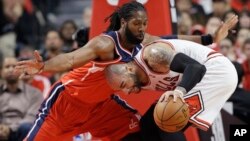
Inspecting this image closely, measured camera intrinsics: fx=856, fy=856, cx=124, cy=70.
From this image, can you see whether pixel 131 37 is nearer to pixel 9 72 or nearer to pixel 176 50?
pixel 176 50

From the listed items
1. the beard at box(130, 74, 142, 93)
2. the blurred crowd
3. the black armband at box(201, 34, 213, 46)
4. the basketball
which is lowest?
the blurred crowd

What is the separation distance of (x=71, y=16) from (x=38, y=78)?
12.1 ft

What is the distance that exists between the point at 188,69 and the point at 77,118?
1.43 meters

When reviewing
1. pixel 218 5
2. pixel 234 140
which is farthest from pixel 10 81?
pixel 218 5

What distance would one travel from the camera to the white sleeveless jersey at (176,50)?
7.28 meters

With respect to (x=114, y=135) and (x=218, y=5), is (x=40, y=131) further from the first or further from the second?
(x=218, y=5)

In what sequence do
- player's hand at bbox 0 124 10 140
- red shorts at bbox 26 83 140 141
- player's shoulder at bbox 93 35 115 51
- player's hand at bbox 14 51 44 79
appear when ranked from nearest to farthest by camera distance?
player's hand at bbox 14 51 44 79
player's shoulder at bbox 93 35 115 51
red shorts at bbox 26 83 140 141
player's hand at bbox 0 124 10 140

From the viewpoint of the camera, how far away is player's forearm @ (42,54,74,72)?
7113 mm

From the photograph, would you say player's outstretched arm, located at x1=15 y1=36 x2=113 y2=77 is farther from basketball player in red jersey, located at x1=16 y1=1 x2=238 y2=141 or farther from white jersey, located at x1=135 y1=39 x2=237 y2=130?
white jersey, located at x1=135 y1=39 x2=237 y2=130

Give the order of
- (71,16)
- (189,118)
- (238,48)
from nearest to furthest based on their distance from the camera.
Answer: (189,118) < (238,48) < (71,16)

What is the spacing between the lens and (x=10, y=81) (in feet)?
32.8

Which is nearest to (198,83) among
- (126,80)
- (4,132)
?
(126,80)

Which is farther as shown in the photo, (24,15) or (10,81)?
(24,15)

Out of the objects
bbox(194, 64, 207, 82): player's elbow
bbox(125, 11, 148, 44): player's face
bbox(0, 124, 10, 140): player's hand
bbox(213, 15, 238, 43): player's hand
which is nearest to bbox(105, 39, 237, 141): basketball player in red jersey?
bbox(125, 11, 148, 44): player's face
